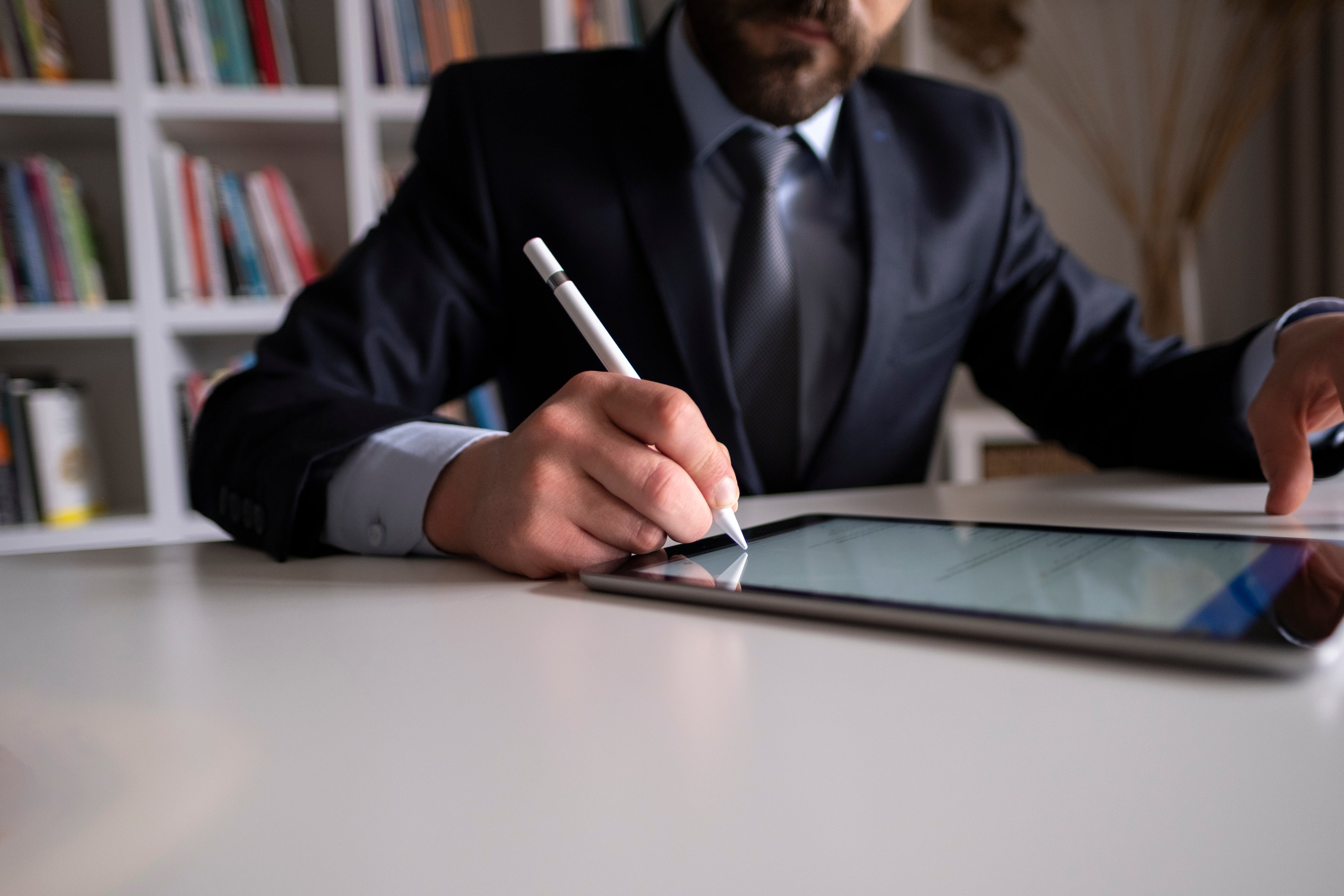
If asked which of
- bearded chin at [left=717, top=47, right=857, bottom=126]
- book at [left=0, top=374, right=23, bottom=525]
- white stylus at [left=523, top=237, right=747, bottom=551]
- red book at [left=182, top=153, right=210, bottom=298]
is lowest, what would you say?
book at [left=0, top=374, right=23, bottom=525]

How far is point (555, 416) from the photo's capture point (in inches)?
20.5

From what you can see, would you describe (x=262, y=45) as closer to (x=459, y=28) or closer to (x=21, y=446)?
(x=459, y=28)

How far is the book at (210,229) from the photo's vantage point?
5.79 ft

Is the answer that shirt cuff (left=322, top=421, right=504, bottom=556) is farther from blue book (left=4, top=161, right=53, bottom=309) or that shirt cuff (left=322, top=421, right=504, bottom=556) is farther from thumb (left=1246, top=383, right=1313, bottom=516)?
blue book (left=4, top=161, right=53, bottom=309)

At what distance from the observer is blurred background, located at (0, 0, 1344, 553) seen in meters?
1.72

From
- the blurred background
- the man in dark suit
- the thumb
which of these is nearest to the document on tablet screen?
the thumb

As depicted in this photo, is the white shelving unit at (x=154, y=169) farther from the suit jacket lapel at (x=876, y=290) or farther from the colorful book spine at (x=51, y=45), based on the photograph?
the suit jacket lapel at (x=876, y=290)

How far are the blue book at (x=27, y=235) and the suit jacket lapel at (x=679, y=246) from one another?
1383 millimetres

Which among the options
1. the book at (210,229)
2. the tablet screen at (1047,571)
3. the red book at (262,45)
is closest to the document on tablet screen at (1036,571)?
the tablet screen at (1047,571)

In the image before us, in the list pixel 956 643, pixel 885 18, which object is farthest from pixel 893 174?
pixel 956 643

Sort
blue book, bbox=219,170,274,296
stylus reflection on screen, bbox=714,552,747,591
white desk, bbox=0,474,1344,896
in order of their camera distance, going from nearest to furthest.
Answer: white desk, bbox=0,474,1344,896 → stylus reflection on screen, bbox=714,552,747,591 → blue book, bbox=219,170,274,296

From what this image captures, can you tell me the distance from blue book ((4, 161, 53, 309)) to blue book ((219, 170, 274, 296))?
14.2 inches

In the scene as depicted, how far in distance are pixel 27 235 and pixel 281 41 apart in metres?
0.65

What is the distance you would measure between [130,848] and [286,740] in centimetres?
6
